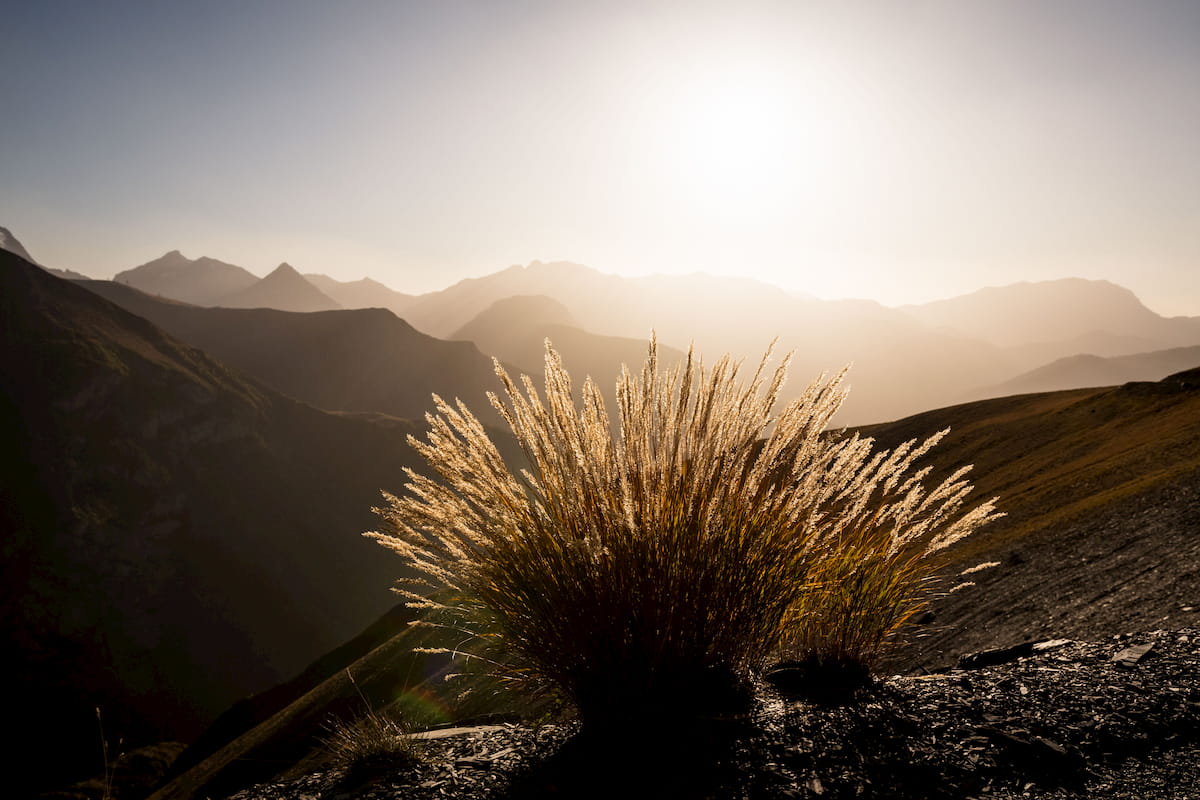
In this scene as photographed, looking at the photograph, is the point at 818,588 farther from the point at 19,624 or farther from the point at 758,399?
the point at 19,624

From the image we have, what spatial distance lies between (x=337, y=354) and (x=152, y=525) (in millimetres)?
72370

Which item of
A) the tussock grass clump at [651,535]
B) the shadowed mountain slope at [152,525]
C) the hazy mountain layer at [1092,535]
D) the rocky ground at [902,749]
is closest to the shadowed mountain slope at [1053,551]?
the hazy mountain layer at [1092,535]

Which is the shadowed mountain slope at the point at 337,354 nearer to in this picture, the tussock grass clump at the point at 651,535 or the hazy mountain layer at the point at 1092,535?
the hazy mountain layer at the point at 1092,535

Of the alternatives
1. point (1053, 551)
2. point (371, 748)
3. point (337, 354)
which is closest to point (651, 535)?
point (371, 748)

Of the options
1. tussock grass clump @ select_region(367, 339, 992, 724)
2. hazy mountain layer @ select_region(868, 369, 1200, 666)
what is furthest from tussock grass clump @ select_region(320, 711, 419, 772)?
hazy mountain layer @ select_region(868, 369, 1200, 666)

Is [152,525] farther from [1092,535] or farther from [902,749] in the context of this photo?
[902,749]

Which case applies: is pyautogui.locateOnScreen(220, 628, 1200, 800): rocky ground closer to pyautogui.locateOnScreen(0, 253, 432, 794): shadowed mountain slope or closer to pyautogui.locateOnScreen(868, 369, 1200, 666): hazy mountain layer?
pyautogui.locateOnScreen(868, 369, 1200, 666): hazy mountain layer

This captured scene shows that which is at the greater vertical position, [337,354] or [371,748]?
[337,354]

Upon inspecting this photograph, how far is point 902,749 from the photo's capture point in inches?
A: 68.3

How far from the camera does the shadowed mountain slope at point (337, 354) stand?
443 feet

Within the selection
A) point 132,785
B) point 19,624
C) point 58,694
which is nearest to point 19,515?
point 19,624

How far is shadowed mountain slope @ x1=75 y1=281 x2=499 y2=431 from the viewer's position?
13500 cm

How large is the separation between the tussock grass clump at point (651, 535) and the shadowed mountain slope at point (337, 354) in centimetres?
Result: 12720

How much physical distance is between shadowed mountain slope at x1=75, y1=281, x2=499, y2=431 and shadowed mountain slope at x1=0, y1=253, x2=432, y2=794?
34.8 metres
